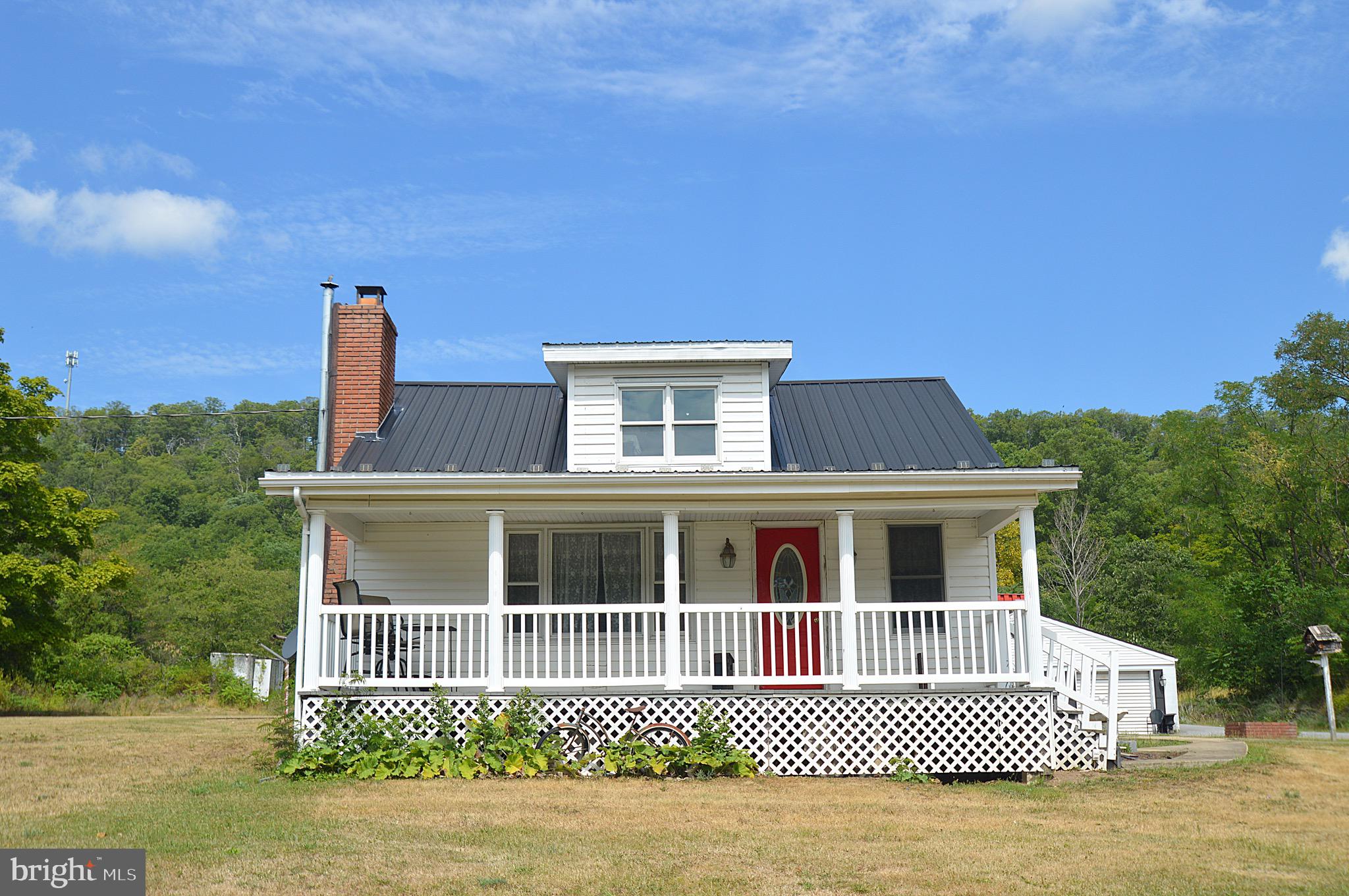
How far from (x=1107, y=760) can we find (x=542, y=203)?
59.5 feet

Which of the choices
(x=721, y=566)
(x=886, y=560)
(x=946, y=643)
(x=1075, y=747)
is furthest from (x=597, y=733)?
(x=1075, y=747)

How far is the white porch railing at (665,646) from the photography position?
11.3 metres

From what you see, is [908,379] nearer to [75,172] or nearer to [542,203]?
[542,203]

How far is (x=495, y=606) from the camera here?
1170 centimetres

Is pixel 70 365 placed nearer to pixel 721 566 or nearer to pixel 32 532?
pixel 32 532

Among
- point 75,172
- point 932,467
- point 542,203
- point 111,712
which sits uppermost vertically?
point 75,172

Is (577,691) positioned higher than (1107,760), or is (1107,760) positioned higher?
(577,691)

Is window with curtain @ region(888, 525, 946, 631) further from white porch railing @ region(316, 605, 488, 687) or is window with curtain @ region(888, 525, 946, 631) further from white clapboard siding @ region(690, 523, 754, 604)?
white porch railing @ region(316, 605, 488, 687)

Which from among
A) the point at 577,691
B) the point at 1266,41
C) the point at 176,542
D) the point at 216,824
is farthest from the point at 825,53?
the point at 176,542

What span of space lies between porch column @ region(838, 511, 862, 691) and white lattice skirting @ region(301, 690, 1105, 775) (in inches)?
9.6

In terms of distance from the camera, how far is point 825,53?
61.8 feet

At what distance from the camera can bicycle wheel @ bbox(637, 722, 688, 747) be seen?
11.1 metres

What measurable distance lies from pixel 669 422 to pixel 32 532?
17.3 metres

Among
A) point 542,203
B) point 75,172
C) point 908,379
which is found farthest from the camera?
point 75,172
